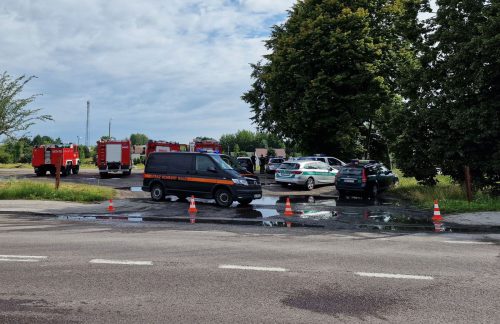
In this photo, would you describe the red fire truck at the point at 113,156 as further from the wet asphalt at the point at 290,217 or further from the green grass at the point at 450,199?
the green grass at the point at 450,199

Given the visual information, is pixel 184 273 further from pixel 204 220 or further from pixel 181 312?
pixel 204 220

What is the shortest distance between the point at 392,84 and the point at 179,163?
64.0ft

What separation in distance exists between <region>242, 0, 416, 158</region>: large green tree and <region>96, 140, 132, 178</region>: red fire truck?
1241 cm

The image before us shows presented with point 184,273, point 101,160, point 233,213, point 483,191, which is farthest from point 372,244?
point 101,160

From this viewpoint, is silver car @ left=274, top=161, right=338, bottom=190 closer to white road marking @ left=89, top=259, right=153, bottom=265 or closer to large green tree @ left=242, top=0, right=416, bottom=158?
large green tree @ left=242, top=0, right=416, bottom=158

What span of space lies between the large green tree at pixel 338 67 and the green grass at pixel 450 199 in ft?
29.2

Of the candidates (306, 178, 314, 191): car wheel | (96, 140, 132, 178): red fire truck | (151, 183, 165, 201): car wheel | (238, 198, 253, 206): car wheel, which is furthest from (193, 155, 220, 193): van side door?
(96, 140, 132, 178): red fire truck

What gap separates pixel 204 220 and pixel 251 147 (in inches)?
6189

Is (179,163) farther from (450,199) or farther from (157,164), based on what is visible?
(450,199)

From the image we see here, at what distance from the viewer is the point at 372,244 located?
9.05 metres

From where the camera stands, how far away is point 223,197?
16609 mm

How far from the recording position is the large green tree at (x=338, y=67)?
30578 millimetres

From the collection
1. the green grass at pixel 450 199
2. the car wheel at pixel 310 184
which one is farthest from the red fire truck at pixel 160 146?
the green grass at pixel 450 199

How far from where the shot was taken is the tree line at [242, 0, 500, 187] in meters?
18.0
